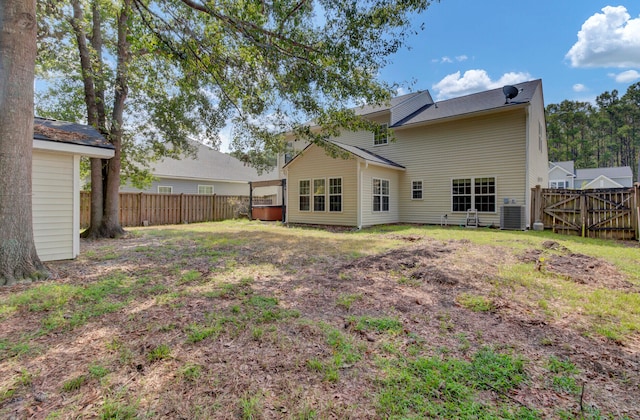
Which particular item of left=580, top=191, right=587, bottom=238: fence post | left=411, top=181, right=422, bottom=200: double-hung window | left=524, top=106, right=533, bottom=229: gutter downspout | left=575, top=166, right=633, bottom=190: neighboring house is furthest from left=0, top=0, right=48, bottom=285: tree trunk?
left=575, top=166, right=633, bottom=190: neighboring house

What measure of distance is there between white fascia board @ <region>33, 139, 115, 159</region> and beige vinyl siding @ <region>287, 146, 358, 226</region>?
808 cm

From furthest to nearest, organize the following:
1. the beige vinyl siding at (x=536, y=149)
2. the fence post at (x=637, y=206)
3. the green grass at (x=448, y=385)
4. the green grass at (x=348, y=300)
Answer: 1. the beige vinyl siding at (x=536, y=149)
2. the fence post at (x=637, y=206)
3. the green grass at (x=348, y=300)
4. the green grass at (x=448, y=385)

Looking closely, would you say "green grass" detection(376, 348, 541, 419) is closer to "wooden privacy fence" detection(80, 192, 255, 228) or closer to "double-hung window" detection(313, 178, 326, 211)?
"double-hung window" detection(313, 178, 326, 211)

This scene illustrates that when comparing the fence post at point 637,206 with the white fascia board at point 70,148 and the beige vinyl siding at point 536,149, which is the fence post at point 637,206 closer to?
the beige vinyl siding at point 536,149

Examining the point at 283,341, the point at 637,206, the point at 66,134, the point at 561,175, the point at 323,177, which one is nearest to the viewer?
the point at 283,341

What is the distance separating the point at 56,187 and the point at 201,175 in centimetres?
1514

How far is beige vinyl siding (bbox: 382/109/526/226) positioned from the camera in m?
11.4

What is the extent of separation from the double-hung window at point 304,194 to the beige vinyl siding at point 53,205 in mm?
8893

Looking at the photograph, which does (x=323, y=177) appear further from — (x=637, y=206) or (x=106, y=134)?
(x=637, y=206)

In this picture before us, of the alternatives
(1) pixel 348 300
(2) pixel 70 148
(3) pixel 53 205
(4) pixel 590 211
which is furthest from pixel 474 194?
(3) pixel 53 205

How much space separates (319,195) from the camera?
1319 centimetres

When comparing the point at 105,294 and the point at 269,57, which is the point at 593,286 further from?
the point at 269,57

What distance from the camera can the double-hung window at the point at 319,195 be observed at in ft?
42.8

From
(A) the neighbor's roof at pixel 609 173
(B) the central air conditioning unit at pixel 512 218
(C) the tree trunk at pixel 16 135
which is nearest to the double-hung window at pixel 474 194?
(B) the central air conditioning unit at pixel 512 218
